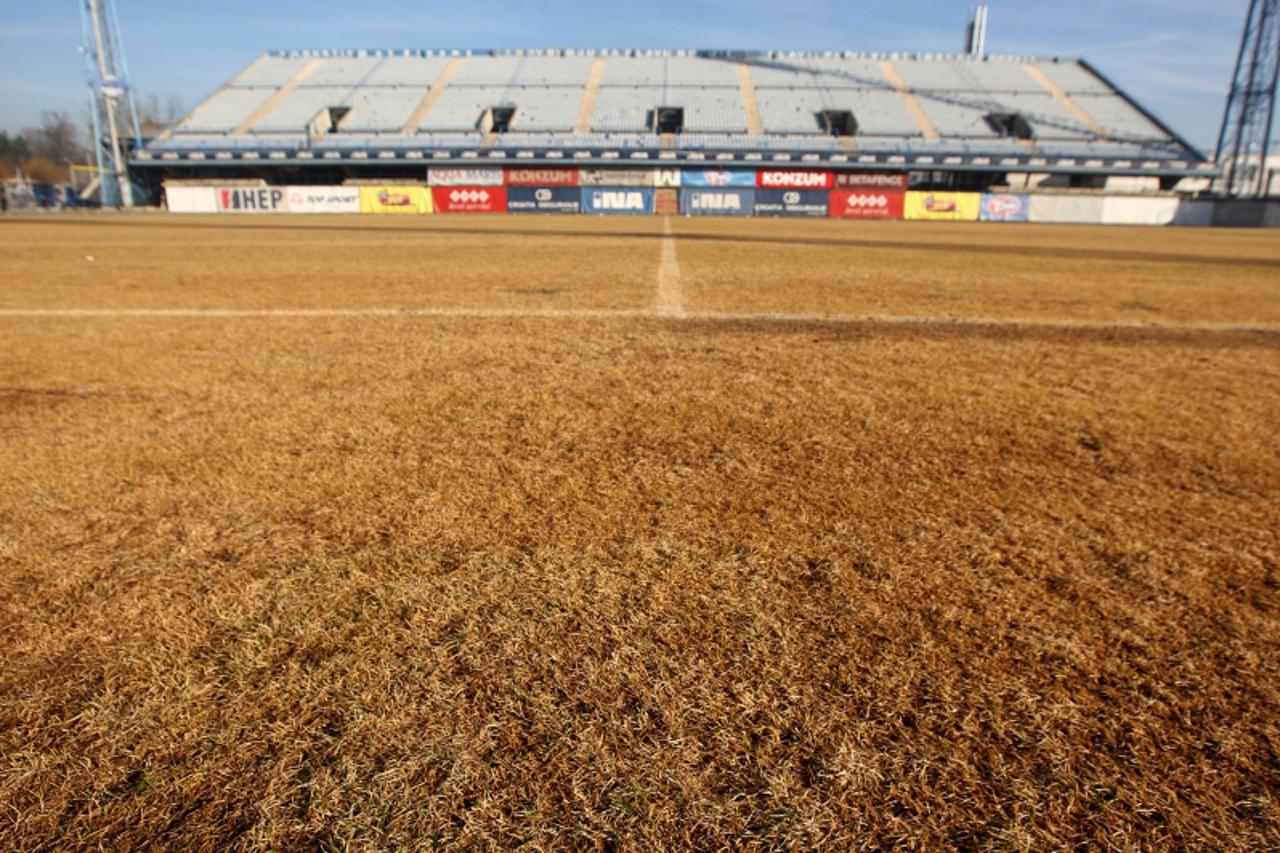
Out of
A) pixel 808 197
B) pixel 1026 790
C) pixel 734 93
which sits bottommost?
pixel 1026 790

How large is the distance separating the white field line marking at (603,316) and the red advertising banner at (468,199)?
2970cm

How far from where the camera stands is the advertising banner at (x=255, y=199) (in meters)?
32.5

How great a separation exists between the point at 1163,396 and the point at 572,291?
4.49 metres

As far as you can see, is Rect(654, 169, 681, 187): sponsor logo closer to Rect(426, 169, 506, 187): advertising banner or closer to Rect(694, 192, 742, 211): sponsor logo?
Rect(694, 192, 742, 211): sponsor logo

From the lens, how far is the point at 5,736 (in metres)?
1.07

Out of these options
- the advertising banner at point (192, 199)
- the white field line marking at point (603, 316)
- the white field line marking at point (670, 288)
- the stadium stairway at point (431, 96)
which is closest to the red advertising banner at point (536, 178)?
the stadium stairway at point (431, 96)

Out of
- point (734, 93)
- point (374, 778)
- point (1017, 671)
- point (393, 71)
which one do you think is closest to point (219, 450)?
point (374, 778)

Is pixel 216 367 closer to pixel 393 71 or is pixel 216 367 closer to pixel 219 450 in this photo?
pixel 219 450

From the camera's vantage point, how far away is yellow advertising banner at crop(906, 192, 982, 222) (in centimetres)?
3155

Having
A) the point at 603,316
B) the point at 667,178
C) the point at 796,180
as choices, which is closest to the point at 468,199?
the point at 667,178

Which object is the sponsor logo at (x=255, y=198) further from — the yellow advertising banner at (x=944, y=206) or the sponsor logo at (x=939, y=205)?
the sponsor logo at (x=939, y=205)

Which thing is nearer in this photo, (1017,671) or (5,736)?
(5,736)

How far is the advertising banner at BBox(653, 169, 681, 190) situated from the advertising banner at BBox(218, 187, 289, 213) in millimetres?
17381

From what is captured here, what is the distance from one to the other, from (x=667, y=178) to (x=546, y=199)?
19.3ft
